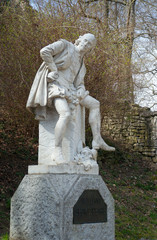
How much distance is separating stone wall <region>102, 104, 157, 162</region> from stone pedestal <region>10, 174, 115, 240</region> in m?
6.98

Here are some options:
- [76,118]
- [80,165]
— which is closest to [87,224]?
[80,165]

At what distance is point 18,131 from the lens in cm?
846

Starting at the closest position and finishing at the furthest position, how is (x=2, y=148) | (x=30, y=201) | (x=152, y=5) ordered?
(x=30, y=201) < (x=2, y=148) < (x=152, y=5)

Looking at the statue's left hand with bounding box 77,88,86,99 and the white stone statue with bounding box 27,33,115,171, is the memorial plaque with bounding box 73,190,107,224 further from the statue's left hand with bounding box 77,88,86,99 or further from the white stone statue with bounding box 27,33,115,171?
the statue's left hand with bounding box 77,88,86,99

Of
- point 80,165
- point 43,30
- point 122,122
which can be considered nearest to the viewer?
point 80,165

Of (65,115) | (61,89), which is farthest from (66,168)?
(61,89)

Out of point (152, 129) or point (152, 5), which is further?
point (152, 5)

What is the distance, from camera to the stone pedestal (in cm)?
371

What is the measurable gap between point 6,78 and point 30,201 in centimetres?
484

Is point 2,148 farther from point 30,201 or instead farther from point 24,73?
point 30,201

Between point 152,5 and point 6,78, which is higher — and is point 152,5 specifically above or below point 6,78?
above

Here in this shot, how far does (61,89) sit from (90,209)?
1570mm

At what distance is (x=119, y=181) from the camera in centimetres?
870

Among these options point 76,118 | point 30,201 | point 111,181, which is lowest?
point 111,181
